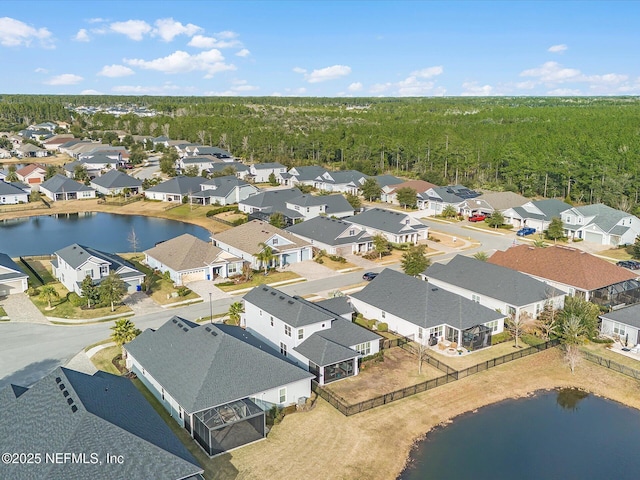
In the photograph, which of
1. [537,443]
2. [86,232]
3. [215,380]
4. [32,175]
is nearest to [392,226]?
[537,443]

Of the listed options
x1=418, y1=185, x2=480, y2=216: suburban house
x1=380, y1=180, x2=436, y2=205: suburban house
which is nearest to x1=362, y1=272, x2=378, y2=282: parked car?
x1=418, y1=185, x2=480, y2=216: suburban house

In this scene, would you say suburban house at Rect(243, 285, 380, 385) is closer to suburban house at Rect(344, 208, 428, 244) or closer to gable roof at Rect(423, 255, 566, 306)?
gable roof at Rect(423, 255, 566, 306)

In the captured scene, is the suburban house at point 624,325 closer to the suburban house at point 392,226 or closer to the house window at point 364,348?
the house window at point 364,348

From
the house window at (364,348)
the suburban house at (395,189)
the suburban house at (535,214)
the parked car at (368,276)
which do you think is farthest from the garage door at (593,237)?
the house window at (364,348)

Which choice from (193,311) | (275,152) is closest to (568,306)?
(193,311)

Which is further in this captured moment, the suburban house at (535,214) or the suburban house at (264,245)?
the suburban house at (535,214)

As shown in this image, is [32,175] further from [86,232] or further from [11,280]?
[11,280]
